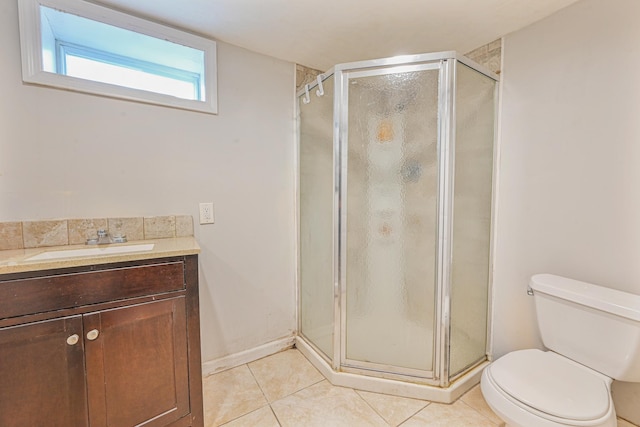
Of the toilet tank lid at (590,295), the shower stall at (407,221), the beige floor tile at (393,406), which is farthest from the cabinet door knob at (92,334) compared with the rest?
the toilet tank lid at (590,295)

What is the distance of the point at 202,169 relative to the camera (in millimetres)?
1698

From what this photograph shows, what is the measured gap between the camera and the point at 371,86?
1.58 metres

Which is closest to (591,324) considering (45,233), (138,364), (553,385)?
(553,385)

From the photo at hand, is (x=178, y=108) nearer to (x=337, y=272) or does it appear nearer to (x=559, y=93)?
(x=337, y=272)

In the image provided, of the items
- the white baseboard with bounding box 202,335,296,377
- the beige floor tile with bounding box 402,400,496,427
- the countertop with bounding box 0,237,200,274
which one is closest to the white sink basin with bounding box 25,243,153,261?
the countertop with bounding box 0,237,200,274

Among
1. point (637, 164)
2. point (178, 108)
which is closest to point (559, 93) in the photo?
point (637, 164)

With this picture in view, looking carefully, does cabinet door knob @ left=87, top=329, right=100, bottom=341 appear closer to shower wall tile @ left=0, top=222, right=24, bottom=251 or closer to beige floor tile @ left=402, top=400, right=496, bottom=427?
shower wall tile @ left=0, top=222, right=24, bottom=251

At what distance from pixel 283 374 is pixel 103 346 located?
1082 mm

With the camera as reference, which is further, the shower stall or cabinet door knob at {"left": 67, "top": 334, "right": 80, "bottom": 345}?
the shower stall

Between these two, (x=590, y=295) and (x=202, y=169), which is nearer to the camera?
(x=590, y=295)

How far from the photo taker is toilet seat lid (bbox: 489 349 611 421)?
99cm

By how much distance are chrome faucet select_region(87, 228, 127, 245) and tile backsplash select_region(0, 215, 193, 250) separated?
3 centimetres

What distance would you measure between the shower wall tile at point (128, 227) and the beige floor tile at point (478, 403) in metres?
2.03

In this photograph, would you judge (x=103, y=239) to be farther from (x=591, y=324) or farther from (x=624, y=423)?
(x=624, y=423)
